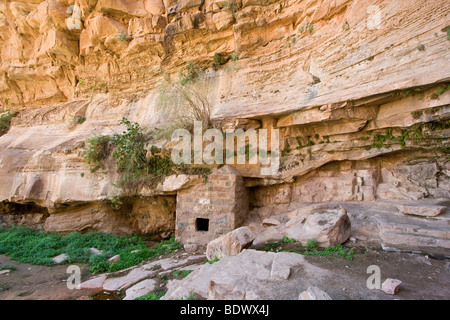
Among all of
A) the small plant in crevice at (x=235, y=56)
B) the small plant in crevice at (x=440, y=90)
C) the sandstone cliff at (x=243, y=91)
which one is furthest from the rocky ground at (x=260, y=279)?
the small plant in crevice at (x=235, y=56)

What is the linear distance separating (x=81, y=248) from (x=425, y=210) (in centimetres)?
829

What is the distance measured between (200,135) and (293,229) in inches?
144

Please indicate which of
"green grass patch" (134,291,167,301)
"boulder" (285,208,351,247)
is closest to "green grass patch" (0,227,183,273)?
"green grass patch" (134,291,167,301)

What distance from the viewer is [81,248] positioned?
20.2 ft

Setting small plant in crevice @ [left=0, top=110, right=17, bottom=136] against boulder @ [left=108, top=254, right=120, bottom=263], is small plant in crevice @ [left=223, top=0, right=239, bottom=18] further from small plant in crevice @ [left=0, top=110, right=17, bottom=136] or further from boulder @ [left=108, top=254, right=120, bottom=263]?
small plant in crevice @ [left=0, top=110, right=17, bottom=136]

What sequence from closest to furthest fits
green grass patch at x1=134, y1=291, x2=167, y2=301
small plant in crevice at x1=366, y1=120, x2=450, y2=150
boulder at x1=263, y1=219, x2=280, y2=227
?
green grass patch at x1=134, y1=291, x2=167, y2=301 < small plant in crevice at x1=366, y1=120, x2=450, y2=150 < boulder at x1=263, y1=219, x2=280, y2=227


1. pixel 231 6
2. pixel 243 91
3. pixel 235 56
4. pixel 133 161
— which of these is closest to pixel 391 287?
pixel 243 91

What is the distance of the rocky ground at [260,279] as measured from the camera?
2.61m

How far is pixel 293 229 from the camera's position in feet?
16.6

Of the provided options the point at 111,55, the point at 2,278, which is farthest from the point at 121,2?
the point at 2,278

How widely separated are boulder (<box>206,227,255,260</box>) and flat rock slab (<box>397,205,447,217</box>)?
3.40m

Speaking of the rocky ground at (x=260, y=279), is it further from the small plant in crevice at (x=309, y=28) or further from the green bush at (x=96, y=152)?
the small plant in crevice at (x=309, y=28)

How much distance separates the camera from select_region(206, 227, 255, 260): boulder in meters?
4.14

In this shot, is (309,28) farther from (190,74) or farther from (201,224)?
(201,224)
